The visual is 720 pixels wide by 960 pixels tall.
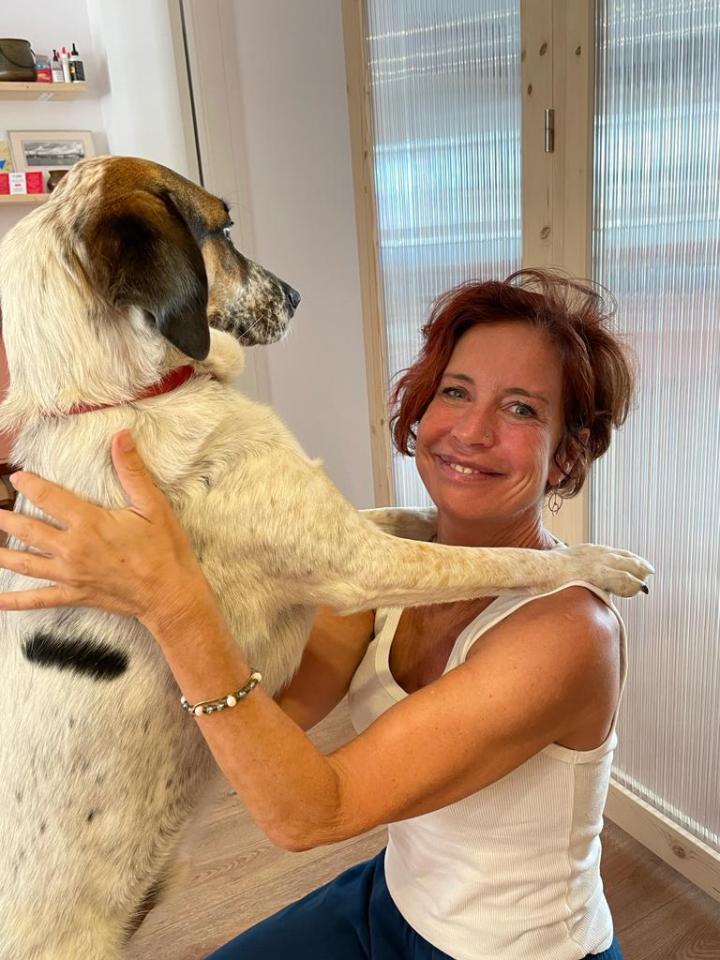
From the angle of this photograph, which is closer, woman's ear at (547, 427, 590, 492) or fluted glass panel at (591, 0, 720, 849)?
woman's ear at (547, 427, 590, 492)

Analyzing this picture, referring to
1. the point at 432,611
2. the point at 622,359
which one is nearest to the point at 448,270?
the point at 622,359

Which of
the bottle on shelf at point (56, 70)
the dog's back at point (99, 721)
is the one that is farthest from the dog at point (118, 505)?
the bottle on shelf at point (56, 70)

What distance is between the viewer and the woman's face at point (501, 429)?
4.24 ft

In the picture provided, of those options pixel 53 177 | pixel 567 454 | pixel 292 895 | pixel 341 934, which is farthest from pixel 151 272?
pixel 53 177

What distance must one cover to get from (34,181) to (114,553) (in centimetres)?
390

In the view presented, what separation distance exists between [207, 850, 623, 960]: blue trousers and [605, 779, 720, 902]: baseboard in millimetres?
1178

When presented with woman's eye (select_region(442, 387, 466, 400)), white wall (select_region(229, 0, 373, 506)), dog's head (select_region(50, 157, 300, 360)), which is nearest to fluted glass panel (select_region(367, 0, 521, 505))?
white wall (select_region(229, 0, 373, 506))

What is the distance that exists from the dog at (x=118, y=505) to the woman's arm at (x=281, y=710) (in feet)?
0.24

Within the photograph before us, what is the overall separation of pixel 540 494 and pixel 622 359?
1.00 ft

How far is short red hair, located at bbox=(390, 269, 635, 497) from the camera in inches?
52.1

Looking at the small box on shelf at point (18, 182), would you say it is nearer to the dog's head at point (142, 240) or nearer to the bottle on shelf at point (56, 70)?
the bottle on shelf at point (56, 70)

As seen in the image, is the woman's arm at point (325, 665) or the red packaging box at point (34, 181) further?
the red packaging box at point (34, 181)

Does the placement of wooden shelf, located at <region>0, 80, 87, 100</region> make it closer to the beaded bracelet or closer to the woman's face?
the woman's face

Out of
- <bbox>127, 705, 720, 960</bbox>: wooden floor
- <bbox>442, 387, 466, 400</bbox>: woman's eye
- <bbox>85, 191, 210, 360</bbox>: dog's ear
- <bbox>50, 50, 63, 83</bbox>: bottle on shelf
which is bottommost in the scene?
<bbox>127, 705, 720, 960</bbox>: wooden floor
